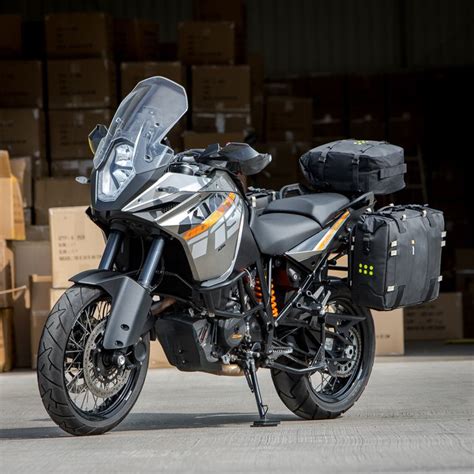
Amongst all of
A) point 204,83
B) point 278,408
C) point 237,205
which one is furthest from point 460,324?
point 237,205

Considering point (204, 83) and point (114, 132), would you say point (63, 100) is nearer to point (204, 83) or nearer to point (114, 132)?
point (204, 83)

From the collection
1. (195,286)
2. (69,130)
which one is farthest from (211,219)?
(69,130)

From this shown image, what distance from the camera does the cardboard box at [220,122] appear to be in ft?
37.0

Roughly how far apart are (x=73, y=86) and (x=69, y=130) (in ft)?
1.21

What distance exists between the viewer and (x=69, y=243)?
9.27 m

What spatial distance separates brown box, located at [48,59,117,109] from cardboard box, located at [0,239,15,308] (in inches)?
78.9

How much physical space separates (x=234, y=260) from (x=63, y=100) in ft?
19.6

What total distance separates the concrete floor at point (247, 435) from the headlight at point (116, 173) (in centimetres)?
96

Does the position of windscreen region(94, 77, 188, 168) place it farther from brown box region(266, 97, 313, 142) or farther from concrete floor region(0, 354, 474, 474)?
brown box region(266, 97, 313, 142)

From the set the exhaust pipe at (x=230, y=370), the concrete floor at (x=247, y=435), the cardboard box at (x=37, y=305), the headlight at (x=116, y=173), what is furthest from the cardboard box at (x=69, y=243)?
the headlight at (x=116, y=173)

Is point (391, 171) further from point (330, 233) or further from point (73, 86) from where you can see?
point (73, 86)

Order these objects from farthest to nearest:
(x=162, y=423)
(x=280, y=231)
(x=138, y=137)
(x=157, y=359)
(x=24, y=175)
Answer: (x=24, y=175), (x=157, y=359), (x=162, y=423), (x=280, y=231), (x=138, y=137)

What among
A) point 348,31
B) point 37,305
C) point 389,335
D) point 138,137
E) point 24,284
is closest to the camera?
point 138,137

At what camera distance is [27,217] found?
10.7 metres
